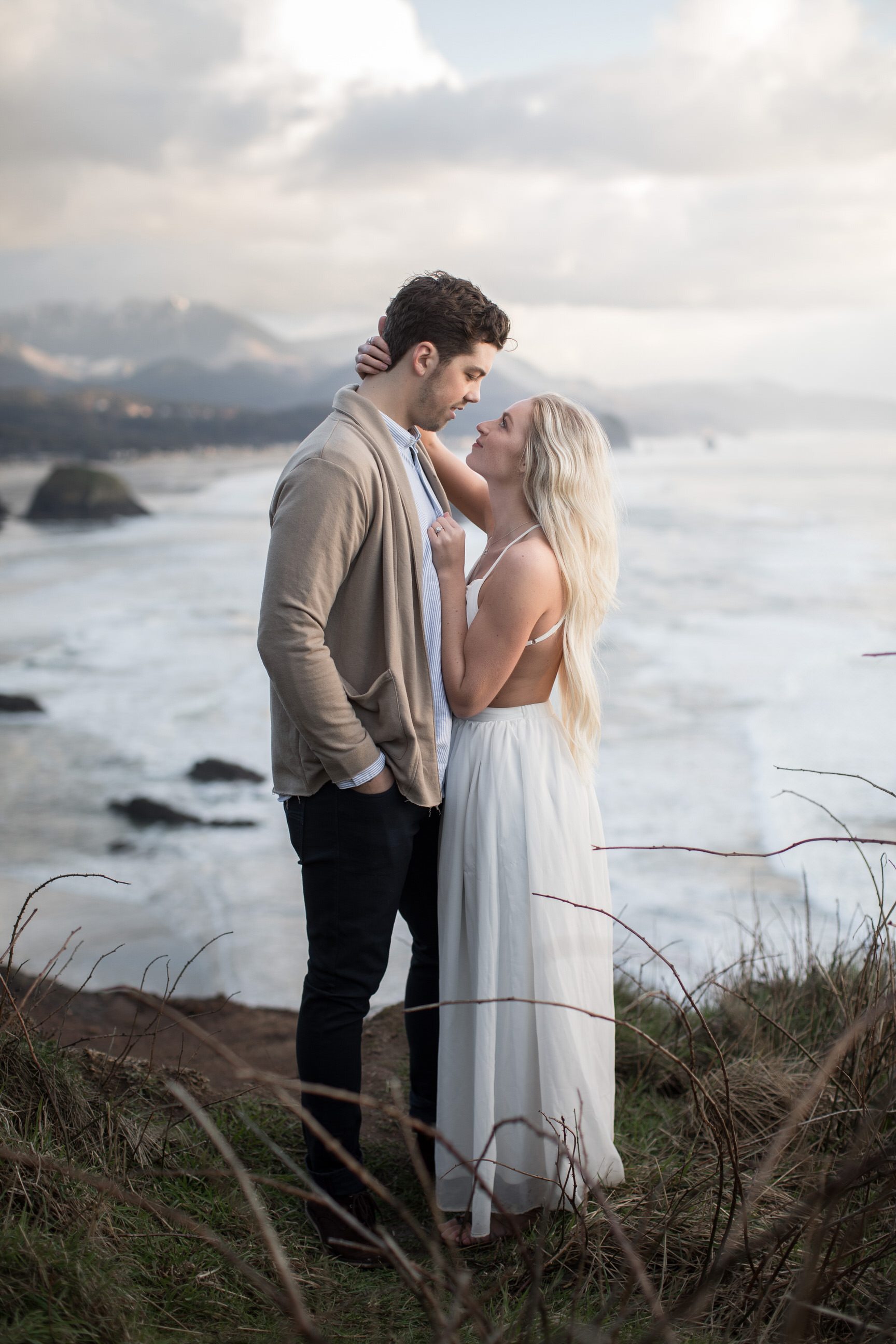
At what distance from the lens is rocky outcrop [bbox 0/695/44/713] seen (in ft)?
28.9

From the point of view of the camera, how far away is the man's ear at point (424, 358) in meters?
2.04

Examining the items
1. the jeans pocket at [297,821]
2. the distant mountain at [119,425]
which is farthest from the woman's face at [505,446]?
the distant mountain at [119,425]

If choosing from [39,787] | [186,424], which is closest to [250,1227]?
[39,787]

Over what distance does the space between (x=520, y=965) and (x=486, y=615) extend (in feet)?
2.45

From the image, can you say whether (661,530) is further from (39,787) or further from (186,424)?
(39,787)

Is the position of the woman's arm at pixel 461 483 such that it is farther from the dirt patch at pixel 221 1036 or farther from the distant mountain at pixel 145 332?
the distant mountain at pixel 145 332

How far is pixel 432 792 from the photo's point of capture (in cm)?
199

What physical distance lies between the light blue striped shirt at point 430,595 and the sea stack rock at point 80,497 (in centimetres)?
1725

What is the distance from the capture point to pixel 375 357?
2.11 m

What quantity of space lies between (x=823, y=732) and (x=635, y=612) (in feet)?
18.7

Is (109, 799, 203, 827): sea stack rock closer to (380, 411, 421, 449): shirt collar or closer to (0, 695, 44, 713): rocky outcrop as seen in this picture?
(0, 695, 44, 713): rocky outcrop

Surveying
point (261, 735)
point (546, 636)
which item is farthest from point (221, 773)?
point (546, 636)

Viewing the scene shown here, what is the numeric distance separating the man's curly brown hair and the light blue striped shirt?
0.60ft

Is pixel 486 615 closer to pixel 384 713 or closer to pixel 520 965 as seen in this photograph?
pixel 384 713
